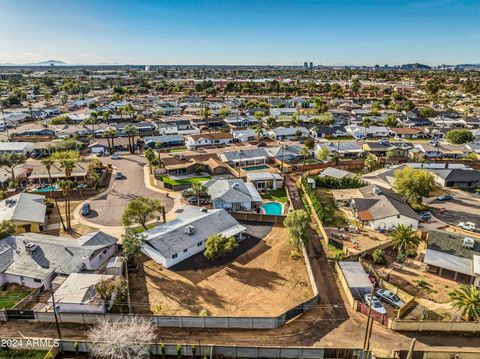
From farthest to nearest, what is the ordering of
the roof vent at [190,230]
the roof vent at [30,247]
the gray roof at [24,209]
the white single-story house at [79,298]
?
the gray roof at [24,209] → the roof vent at [190,230] → the roof vent at [30,247] → the white single-story house at [79,298]

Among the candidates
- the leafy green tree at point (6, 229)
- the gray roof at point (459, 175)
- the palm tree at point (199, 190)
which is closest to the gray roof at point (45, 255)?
the leafy green tree at point (6, 229)

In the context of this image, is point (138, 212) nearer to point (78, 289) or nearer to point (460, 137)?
point (78, 289)

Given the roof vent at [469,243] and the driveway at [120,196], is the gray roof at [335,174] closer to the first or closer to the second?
the roof vent at [469,243]

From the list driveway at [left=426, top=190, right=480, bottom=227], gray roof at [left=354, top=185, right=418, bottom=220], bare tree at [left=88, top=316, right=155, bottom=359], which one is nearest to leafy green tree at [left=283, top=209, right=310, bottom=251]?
gray roof at [left=354, top=185, right=418, bottom=220]

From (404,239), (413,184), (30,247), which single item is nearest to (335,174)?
(413,184)

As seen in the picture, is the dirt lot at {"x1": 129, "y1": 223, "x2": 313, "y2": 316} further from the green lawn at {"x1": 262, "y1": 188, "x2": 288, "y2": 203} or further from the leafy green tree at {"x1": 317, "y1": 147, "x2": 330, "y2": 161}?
the leafy green tree at {"x1": 317, "y1": 147, "x2": 330, "y2": 161}
